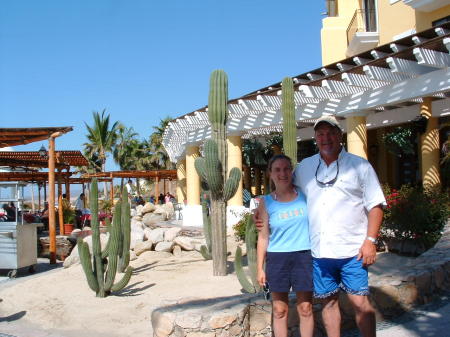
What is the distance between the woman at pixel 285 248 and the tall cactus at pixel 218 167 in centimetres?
445

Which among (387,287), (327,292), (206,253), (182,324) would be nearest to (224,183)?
(206,253)

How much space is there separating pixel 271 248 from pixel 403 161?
12397mm

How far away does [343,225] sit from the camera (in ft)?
9.01

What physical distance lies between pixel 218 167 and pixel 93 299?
271 centimetres

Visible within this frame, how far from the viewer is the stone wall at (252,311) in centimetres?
336

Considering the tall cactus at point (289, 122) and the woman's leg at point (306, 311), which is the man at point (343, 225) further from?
the tall cactus at point (289, 122)

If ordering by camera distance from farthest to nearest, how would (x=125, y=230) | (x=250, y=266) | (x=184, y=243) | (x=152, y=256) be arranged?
(x=184, y=243), (x=152, y=256), (x=125, y=230), (x=250, y=266)

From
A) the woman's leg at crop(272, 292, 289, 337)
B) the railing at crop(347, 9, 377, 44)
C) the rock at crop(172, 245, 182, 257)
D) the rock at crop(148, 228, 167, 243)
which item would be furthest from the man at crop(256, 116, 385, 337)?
the railing at crop(347, 9, 377, 44)

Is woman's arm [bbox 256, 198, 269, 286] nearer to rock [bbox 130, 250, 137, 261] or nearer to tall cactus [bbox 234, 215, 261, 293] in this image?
tall cactus [bbox 234, 215, 261, 293]

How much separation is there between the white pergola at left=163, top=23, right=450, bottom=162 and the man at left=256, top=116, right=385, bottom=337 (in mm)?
5931

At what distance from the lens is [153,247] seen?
37.2 feet

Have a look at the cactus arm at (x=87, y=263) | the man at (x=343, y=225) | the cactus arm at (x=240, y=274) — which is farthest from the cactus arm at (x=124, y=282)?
the man at (x=343, y=225)

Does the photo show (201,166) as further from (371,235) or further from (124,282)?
(371,235)

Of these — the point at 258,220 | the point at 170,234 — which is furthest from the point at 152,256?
the point at 258,220
